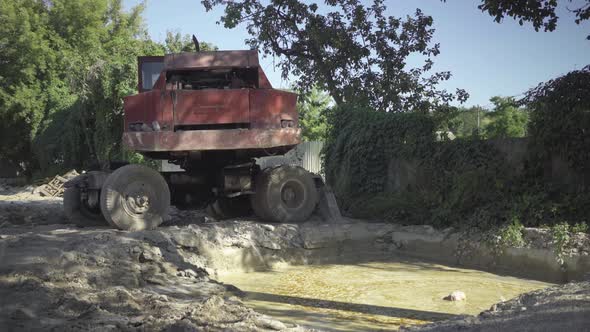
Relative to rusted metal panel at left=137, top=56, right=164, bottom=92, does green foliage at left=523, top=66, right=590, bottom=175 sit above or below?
below

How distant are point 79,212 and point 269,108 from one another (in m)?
3.80

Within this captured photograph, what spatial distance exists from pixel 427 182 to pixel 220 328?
270 inches

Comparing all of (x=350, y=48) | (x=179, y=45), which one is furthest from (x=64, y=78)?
(x=350, y=48)

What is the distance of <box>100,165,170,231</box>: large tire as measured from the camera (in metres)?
8.23

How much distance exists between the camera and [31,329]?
166 inches

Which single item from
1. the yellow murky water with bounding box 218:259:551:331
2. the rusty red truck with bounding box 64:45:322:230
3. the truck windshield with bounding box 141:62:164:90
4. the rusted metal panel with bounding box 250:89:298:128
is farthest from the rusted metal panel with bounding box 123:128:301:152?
the yellow murky water with bounding box 218:259:551:331

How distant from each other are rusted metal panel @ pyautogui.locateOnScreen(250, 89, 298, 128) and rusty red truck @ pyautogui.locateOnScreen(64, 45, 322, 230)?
0.05ft

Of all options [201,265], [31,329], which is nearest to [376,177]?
[201,265]

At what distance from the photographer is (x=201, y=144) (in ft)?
27.3

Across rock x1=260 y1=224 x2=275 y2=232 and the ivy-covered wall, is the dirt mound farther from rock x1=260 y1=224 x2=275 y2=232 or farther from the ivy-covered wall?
rock x1=260 y1=224 x2=275 y2=232

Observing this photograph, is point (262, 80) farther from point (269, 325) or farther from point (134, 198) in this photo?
point (269, 325)

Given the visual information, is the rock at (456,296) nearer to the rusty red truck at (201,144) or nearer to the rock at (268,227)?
the rock at (268,227)

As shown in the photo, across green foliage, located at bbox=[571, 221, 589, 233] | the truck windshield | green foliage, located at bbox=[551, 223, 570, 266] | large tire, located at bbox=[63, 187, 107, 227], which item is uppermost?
the truck windshield

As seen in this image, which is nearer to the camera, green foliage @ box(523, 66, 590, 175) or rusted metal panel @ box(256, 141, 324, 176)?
green foliage @ box(523, 66, 590, 175)
